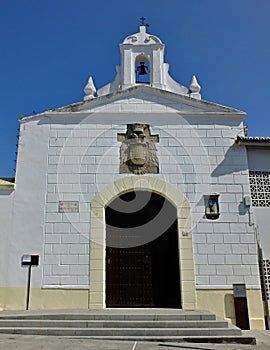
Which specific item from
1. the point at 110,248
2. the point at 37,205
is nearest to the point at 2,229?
the point at 37,205

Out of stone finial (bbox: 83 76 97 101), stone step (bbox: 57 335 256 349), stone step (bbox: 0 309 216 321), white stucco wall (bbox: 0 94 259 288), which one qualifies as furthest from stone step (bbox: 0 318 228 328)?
stone finial (bbox: 83 76 97 101)

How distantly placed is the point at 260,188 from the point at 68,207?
16.4 feet

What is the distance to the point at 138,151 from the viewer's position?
9570 millimetres

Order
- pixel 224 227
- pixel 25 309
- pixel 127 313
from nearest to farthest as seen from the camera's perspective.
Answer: pixel 127 313 → pixel 25 309 → pixel 224 227

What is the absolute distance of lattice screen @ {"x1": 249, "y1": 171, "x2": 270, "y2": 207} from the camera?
9.39m

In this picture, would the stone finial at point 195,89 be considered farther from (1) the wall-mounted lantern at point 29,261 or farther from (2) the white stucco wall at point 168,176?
(1) the wall-mounted lantern at point 29,261

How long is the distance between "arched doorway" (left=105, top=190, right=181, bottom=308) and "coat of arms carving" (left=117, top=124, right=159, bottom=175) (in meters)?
0.67

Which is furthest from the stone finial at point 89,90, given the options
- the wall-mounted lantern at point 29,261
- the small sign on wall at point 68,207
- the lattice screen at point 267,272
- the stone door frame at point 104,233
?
the lattice screen at point 267,272

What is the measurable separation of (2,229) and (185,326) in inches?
197

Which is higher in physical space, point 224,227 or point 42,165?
point 42,165

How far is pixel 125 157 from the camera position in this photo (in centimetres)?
962

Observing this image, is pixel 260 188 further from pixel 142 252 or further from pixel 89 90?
pixel 89 90

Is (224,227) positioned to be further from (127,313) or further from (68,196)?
(68,196)

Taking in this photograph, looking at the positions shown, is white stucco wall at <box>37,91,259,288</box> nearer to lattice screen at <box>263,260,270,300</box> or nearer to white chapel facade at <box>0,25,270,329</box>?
white chapel facade at <box>0,25,270,329</box>
